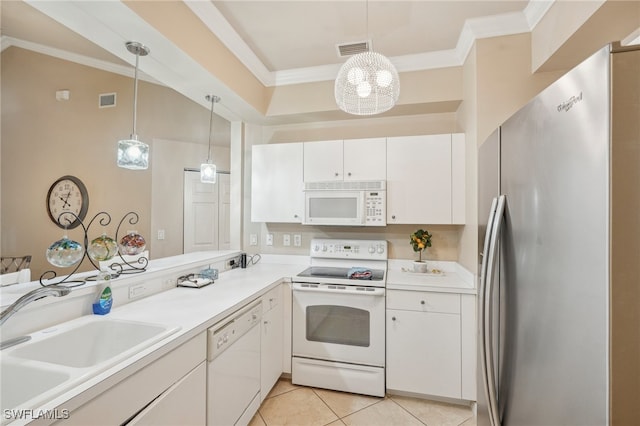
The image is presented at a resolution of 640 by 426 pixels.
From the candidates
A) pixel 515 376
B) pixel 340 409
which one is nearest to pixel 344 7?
pixel 515 376

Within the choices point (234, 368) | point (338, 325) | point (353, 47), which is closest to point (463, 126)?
point (353, 47)

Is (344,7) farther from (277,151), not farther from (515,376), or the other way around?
(515,376)

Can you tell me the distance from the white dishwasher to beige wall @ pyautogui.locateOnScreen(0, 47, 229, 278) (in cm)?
108

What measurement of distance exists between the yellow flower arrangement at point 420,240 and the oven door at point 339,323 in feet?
2.00

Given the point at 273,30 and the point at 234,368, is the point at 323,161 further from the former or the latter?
the point at 234,368

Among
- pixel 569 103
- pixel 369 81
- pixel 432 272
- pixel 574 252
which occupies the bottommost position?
pixel 432 272

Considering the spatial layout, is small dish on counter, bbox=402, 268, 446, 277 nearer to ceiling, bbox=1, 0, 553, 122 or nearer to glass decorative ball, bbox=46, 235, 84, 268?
ceiling, bbox=1, 0, 553, 122

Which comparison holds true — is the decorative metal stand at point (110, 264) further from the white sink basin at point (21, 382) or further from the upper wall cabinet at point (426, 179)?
the upper wall cabinet at point (426, 179)

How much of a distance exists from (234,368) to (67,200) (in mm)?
1507

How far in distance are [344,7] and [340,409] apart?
281cm

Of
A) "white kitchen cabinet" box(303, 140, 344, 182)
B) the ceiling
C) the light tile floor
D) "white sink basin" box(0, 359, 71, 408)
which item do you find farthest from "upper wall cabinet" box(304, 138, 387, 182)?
"white sink basin" box(0, 359, 71, 408)

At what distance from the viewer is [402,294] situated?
2.21 m

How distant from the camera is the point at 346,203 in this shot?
259 cm

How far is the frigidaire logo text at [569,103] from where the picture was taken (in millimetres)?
694
